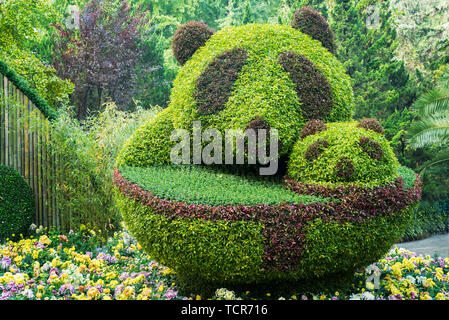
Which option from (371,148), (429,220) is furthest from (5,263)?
→ (429,220)

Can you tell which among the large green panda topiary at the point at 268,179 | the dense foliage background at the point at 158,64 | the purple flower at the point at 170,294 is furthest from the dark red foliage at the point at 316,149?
the dense foliage background at the point at 158,64

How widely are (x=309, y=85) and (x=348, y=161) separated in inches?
40.9

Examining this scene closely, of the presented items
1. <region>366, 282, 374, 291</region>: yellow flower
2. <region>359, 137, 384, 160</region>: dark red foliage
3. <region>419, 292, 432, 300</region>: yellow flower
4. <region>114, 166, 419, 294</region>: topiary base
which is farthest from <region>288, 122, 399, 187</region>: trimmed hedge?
<region>419, 292, 432, 300</region>: yellow flower

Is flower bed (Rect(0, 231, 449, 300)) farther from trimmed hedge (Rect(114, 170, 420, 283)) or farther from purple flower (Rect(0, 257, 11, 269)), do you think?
trimmed hedge (Rect(114, 170, 420, 283))

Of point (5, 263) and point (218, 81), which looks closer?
point (218, 81)

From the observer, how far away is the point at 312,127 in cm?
350

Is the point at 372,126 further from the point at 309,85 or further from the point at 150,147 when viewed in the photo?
the point at 150,147

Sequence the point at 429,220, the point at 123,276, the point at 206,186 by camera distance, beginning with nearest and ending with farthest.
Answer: the point at 206,186 < the point at 123,276 < the point at 429,220

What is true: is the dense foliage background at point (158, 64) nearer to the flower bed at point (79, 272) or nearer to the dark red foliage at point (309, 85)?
the flower bed at point (79, 272)

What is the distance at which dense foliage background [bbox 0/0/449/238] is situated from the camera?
738cm

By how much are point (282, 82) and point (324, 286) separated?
6.54 ft

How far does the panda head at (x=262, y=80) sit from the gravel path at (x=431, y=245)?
4303 mm

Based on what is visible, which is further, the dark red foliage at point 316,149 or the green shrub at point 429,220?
the green shrub at point 429,220

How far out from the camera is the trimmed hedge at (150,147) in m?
4.17
